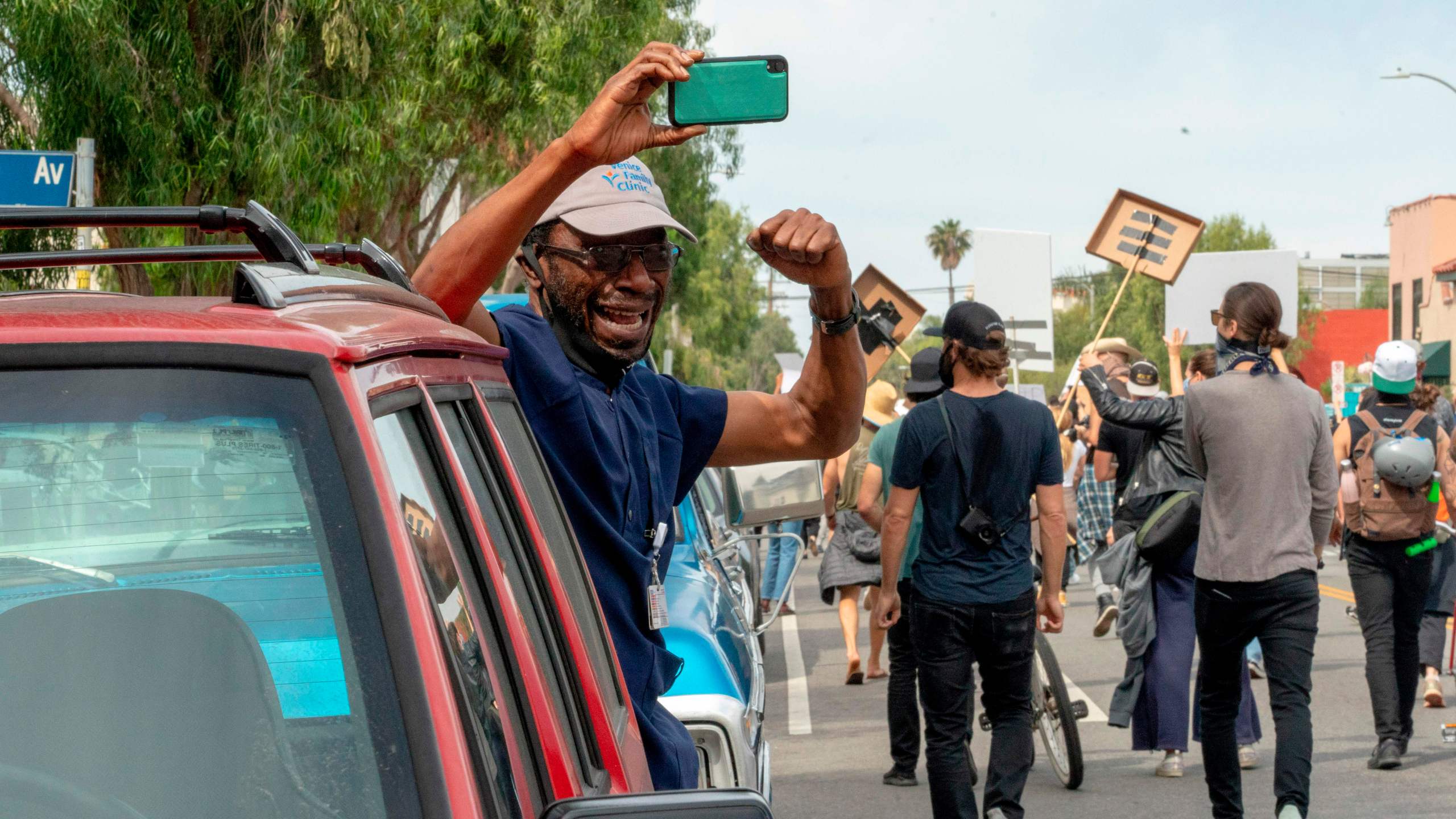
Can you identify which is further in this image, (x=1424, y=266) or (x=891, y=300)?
(x=1424, y=266)

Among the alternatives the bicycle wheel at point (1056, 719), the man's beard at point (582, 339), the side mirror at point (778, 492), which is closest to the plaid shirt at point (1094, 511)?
the bicycle wheel at point (1056, 719)

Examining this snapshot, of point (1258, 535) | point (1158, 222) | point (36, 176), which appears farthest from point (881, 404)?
point (36, 176)

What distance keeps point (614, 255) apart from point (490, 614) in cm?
152

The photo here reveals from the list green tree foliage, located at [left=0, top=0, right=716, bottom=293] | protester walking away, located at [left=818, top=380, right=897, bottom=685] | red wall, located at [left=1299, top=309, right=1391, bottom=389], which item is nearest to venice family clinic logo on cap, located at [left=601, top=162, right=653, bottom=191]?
protester walking away, located at [left=818, top=380, right=897, bottom=685]

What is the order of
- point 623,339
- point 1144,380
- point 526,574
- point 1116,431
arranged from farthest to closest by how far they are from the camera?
1. point 1144,380
2. point 1116,431
3. point 623,339
4. point 526,574

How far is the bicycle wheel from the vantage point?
763cm

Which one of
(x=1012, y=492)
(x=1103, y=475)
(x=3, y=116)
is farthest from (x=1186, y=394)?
(x=3, y=116)

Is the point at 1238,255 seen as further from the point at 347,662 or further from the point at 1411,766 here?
the point at 347,662

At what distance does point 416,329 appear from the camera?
2.01 metres

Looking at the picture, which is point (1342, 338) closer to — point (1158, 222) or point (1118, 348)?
point (1158, 222)

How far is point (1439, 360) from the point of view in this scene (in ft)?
175

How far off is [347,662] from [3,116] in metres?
13.6

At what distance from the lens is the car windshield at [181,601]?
153 cm

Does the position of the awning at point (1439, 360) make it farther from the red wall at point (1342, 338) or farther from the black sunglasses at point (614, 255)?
the black sunglasses at point (614, 255)
